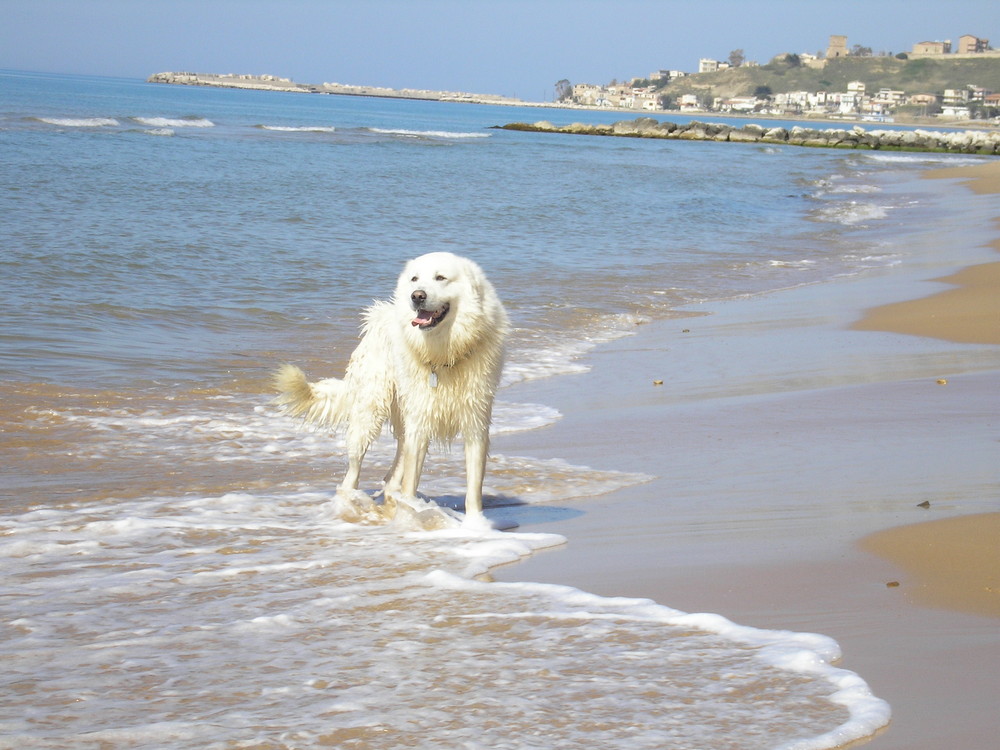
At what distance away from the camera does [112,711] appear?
3227 mm

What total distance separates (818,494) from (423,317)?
2141mm

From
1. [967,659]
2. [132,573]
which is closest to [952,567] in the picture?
[967,659]

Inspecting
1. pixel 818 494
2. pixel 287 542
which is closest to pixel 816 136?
pixel 818 494

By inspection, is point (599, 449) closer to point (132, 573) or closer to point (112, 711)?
point (132, 573)

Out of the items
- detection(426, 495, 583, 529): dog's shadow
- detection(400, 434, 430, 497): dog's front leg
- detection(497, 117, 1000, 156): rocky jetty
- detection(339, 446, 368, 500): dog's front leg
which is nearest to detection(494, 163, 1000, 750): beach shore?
detection(426, 495, 583, 529): dog's shadow

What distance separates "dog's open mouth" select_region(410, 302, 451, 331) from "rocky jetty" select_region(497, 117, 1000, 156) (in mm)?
66560

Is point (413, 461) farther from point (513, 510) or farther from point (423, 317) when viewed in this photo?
point (423, 317)

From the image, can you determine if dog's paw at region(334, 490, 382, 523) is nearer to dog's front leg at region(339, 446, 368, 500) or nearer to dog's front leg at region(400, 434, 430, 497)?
dog's front leg at region(339, 446, 368, 500)

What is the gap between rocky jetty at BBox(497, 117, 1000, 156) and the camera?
68000 millimetres

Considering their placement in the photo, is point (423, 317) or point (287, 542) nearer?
point (287, 542)

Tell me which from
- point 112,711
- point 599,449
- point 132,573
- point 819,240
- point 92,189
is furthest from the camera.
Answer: point 92,189

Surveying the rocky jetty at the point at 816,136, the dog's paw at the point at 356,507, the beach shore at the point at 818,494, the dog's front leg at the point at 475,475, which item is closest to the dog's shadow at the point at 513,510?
the beach shore at the point at 818,494

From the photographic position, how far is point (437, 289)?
5062 millimetres

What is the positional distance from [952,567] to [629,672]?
156cm
